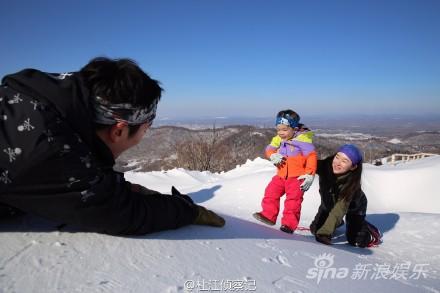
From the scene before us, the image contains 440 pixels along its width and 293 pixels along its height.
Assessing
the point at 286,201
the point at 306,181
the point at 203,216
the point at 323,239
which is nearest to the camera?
the point at 203,216

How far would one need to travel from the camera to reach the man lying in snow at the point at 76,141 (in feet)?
3.90

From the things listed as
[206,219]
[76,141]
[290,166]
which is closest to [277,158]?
[290,166]

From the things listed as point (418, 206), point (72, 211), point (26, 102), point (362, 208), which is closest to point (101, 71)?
point (26, 102)

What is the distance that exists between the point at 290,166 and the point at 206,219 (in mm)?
2107

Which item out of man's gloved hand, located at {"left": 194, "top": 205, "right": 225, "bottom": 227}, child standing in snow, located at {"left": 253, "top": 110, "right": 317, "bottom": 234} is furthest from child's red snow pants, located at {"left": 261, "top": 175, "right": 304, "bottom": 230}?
man's gloved hand, located at {"left": 194, "top": 205, "right": 225, "bottom": 227}

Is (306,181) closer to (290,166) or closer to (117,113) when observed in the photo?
(290,166)

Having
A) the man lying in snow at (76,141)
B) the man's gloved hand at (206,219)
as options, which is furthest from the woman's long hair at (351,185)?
the man lying in snow at (76,141)

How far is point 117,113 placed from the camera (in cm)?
142

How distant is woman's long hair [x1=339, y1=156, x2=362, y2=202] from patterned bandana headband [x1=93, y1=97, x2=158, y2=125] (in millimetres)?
2679

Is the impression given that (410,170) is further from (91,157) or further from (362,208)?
(91,157)

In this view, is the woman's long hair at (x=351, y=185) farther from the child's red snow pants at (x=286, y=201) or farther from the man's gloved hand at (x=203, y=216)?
the man's gloved hand at (x=203, y=216)

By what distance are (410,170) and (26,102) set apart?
265 inches

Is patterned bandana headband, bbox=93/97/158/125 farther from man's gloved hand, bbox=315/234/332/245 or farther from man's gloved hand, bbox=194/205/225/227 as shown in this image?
man's gloved hand, bbox=315/234/332/245

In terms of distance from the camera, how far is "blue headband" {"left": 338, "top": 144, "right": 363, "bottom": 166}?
3.48m
